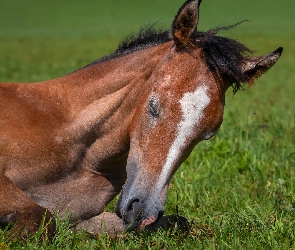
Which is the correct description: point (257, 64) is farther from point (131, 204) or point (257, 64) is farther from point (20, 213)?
point (20, 213)

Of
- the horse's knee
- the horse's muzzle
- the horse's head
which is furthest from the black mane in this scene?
the horse's knee

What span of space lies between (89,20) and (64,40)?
48.7ft

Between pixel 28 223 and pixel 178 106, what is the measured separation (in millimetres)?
1377

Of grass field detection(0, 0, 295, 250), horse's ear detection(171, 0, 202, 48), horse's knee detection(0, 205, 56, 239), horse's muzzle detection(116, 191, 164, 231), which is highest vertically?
horse's ear detection(171, 0, 202, 48)

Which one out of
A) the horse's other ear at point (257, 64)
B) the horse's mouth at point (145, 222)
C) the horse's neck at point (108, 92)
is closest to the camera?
the horse's mouth at point (145, 222)

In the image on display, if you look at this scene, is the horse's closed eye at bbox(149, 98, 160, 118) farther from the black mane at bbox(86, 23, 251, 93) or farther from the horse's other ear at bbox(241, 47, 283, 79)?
the horse's other ear at bbox(241, 47, 283, 79)

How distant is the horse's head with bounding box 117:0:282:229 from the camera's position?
4.81m

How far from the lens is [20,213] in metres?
5.07

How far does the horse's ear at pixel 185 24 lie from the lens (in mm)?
4982

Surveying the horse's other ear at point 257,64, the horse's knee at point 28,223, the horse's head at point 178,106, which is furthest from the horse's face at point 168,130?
the horse's knee at point 28,223

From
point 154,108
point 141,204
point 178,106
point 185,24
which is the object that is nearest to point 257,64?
point 185,24

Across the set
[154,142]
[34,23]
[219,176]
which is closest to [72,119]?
[154,142]

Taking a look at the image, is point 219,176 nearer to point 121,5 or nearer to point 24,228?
point 24,228

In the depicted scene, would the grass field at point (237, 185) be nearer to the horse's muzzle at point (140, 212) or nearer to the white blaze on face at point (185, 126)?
the horse's muzzle at point (140, 212)
